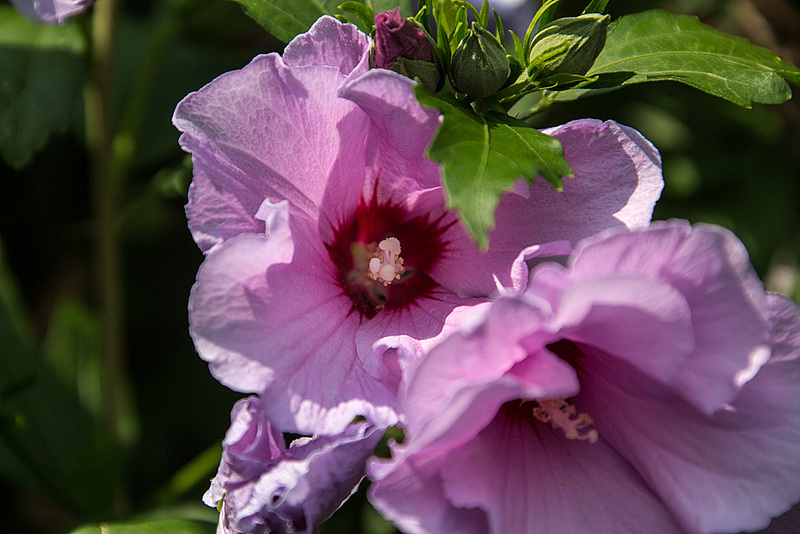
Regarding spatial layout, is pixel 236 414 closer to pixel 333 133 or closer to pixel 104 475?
pixel 333 133

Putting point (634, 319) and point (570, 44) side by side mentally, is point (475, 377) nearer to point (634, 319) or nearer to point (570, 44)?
point (634, 319)

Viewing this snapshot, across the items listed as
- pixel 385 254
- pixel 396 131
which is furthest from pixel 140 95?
pixel 396 131

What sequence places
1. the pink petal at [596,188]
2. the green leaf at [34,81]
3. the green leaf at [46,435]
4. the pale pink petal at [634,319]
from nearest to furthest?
the pale pink petal at [634,319]
the pink petal at [596,188]
the green leaf at [34,81]
the green leaf at [46,435]

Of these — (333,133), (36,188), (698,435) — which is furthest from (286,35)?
(36,188)

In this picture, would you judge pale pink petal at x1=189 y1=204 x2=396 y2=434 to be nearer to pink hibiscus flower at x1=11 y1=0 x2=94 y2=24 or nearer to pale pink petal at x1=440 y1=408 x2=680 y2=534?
pale pink petal at x1=440 y1=408 x2=680 y2=534

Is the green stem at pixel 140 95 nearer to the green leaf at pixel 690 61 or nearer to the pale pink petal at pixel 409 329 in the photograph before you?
the pale pink petal at pixel 409 329

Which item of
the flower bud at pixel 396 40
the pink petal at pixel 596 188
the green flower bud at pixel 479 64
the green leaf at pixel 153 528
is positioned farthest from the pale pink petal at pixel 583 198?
the green leaf at pixel 153 528
